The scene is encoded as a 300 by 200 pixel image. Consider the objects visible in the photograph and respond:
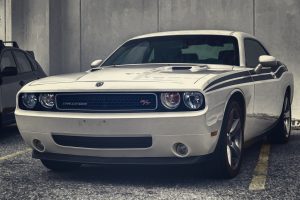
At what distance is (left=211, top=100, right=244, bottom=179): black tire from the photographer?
Result: 5.35 meters

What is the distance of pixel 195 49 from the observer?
661cm

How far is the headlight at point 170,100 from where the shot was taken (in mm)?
5059

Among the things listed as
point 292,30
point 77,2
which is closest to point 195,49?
point 292,30

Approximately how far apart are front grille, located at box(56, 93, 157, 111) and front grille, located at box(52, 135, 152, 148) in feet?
0.81

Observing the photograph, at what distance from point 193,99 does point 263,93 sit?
1897 millimetres

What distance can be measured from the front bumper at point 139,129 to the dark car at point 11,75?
3.42 meters

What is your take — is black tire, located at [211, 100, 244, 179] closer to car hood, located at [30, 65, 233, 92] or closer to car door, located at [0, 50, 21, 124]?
car hood, located at [30, 65, 233, 92]

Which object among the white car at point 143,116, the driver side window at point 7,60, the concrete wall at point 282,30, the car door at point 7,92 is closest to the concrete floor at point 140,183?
the white car at point 143,116

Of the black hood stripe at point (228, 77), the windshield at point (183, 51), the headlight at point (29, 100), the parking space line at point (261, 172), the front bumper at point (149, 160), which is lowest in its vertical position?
the parking space line at point (261, 172)

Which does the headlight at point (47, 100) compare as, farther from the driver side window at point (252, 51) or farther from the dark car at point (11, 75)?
the dark car at point (11, 75)

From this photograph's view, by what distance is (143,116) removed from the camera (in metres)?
5.02

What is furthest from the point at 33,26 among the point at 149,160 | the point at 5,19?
the point at 149,160

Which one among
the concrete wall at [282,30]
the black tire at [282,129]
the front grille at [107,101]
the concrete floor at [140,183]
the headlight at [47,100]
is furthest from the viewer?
the concrete wall at [282,30]

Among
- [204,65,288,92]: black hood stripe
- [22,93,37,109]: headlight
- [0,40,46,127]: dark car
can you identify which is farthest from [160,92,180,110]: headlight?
[0,40,46,127]: dark car
